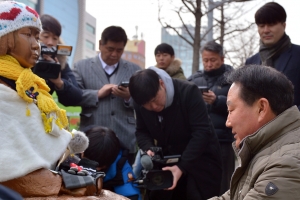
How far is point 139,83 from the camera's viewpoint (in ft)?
10.9

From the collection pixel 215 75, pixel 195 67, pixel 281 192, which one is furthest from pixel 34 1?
pixel 281 192

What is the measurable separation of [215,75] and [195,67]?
287 centimetres

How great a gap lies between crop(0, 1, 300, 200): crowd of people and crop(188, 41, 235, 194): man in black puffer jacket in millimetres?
11

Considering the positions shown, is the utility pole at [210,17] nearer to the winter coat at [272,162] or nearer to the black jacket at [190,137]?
the black jacket at [190,137]

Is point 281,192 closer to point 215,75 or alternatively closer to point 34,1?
point 215,75

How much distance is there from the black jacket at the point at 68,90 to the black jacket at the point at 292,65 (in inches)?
64.5

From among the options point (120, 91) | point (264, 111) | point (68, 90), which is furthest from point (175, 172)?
point (264, 111)

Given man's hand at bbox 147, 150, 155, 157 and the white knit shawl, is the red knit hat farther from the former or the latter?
man's hand at bbox 147, 150, 155, 157

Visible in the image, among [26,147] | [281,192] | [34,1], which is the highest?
[34,1]

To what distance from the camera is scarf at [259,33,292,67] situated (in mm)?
3691

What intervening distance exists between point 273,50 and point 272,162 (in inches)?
83.7

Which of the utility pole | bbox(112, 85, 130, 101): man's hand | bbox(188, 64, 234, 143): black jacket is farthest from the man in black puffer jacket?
the utility pole

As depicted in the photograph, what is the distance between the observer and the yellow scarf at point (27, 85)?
201 cm

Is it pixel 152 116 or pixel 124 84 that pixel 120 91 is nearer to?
pixel 124 84
